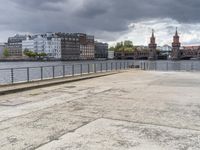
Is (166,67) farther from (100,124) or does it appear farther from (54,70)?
(100,124)

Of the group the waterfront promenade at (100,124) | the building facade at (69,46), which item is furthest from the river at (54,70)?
the building facade at (69,46)

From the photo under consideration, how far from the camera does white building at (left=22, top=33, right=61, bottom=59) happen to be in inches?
7047

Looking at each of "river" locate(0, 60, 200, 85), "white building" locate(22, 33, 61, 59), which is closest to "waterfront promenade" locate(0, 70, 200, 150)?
"river" locate(0, 60, 200, 85)

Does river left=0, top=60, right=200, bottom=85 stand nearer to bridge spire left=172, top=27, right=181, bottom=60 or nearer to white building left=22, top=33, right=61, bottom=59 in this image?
bridge spire left=172, top=27, right=181, bottom=60

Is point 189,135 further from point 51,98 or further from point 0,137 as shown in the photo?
point 51,98

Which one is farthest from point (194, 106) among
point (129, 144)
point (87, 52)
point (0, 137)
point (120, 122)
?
point (87, 52)

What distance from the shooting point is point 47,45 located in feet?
596

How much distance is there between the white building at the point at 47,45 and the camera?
587 feet

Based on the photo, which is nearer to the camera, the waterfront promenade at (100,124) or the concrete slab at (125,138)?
the concrete slab at (125,138)

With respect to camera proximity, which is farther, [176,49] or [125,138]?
[176,49]

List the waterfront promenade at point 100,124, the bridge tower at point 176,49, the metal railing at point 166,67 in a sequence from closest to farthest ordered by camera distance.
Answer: the waterfront promenade at point 100,124 → the metal railing at point 166,67 → the bridge tower at point 176,49

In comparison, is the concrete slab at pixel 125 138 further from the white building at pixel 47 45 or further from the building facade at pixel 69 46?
the white building at pixel 47 45

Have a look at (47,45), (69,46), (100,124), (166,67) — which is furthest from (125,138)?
(69,46)

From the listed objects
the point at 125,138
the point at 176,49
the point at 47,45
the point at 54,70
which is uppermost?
the point at 47,45
